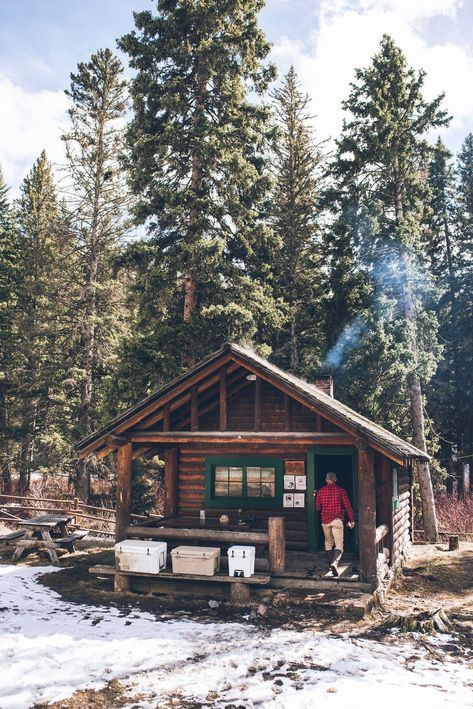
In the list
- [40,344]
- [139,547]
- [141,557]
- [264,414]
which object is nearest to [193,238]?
[264,414]

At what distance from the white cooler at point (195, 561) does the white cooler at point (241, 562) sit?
0.41 meters

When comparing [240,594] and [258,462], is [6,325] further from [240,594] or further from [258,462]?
[240,594]

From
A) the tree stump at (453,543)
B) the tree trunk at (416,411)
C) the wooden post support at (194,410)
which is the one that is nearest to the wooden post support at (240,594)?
the wooden post support at (194,410)

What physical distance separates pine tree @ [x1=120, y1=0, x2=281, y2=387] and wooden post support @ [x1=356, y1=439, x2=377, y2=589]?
834 centimetres

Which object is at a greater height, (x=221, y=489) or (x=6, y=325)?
(x=6, y=325)

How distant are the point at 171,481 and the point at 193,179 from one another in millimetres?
10985

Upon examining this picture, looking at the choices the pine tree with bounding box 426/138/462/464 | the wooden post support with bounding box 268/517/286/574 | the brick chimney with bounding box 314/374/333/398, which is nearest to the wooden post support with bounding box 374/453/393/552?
the wooden post support with bounding box 268/517/286/574

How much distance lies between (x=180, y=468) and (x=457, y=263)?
2582cm

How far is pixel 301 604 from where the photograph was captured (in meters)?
10.8

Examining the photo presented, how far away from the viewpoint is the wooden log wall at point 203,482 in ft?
47.4

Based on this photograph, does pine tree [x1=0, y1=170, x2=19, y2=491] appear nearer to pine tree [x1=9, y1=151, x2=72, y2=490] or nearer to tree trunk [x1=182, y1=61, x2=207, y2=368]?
pine tree [x1=9, y1=151, x2=72, y2=490]

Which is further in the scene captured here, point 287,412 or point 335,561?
point 287,412

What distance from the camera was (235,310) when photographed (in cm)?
1862

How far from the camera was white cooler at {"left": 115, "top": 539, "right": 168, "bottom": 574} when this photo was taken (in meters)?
11.6
